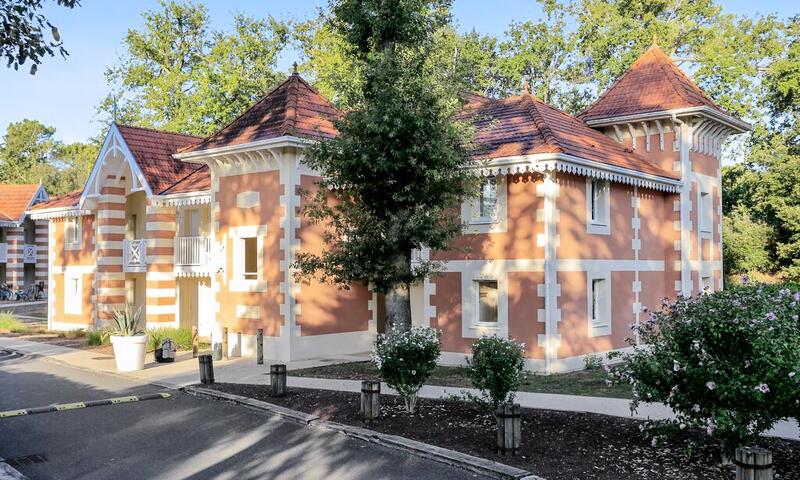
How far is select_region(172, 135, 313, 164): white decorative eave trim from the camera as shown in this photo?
17.3 metres

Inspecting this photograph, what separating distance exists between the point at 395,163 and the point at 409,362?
13.0ft

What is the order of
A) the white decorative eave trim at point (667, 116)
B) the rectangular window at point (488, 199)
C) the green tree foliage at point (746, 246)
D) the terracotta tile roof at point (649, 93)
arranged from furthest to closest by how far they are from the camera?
1. the green tree foliage at point (746, 246)
2. the terracotta tile roof at point (649, 93)
3. the white decorative eave trim at point (667, 116)
4. the rectangular window at point (488, 199)

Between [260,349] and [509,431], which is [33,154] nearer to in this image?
[260,349]

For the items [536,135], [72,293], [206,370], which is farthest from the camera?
[72,293]

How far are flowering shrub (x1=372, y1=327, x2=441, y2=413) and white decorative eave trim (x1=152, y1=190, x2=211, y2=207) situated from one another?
12317mm

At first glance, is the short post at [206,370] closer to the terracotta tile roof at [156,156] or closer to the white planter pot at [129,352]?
the white planter pot at [129,352]

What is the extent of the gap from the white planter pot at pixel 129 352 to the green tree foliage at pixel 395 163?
466 centimetres

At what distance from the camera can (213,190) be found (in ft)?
64.9

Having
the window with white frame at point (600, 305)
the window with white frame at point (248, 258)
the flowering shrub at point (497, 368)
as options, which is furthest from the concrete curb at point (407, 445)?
the window with white frame at point (600, 305)

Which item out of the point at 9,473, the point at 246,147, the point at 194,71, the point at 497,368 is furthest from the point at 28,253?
the point at 497,368

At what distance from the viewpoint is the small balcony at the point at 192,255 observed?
21969 mm

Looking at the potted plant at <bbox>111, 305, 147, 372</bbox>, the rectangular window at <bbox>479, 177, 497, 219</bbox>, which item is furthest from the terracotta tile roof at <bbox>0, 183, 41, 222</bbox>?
the rectangular window at <bbox>479, 177, 497, 219</bbox>

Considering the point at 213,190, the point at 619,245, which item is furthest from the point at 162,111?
the point at 619,245

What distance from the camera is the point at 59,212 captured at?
2817cm
